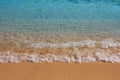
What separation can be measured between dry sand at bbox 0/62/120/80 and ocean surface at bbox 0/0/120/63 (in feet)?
0.52

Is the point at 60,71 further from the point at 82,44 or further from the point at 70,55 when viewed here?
the point at 82,44

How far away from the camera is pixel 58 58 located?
3584mm

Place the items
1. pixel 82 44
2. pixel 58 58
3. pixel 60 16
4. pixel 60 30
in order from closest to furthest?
pixel 58 58 → pixel 82 44 → pixel 60 30 → pixel 60 16

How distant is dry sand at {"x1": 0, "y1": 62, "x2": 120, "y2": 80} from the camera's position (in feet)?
10.2

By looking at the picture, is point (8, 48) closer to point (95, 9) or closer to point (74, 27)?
point (74, 27)

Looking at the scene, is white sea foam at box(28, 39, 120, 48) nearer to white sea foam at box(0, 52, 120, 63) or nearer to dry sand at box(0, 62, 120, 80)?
white sea foam at box(0, 52, 120, 63)

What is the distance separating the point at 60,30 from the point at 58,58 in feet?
4.12

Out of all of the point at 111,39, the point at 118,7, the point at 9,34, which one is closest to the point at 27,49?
the point at 9,34

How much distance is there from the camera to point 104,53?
372 centimetres

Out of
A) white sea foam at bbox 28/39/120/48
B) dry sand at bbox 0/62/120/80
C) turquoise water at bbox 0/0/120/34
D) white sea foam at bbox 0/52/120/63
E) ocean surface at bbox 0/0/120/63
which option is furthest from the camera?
turquoise water at bbox 0/0/120/34

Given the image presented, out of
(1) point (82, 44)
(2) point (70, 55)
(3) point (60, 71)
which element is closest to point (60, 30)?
(1) point (82, 44)

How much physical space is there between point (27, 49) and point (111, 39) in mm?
1586

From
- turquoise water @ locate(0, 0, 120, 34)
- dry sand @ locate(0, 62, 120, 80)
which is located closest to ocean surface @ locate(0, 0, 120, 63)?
turquoise water @ locate(0, 0, 120, 34)

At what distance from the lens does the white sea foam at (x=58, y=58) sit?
11.5 ft
